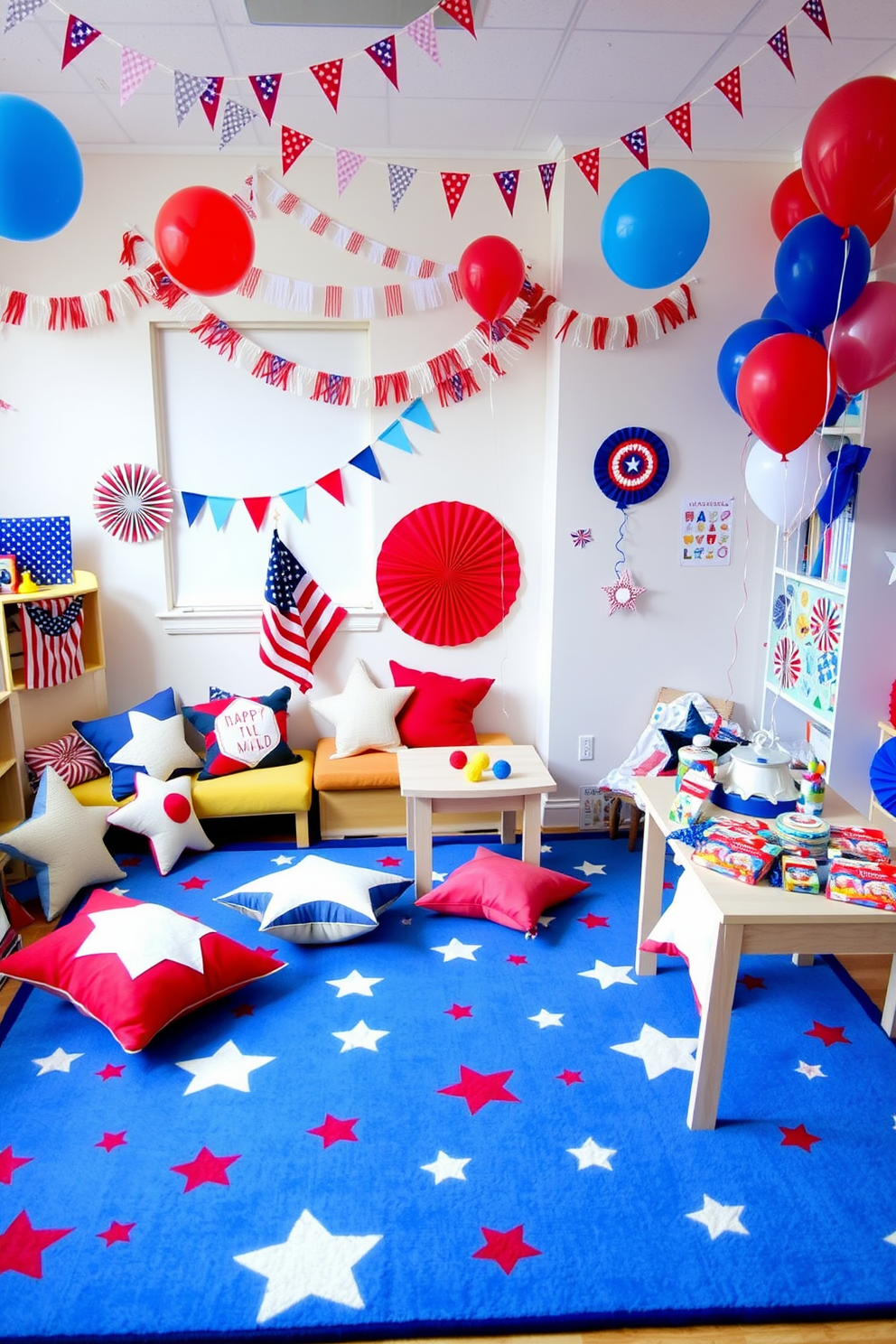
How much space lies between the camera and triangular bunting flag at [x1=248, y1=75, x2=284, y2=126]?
7.59ft

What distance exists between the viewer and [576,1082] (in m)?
2.33

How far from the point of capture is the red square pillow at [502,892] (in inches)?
119

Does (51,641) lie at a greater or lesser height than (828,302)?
lesser

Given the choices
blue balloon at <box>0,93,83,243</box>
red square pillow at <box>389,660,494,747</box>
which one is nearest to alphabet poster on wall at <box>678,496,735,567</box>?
red square pillow at <box>389,660,494,747</box>

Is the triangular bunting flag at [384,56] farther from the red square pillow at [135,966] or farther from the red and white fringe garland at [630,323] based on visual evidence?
the red square pillow at [135,966]

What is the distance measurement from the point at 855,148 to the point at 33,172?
2.00m

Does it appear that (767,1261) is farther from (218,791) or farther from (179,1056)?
(218,791)

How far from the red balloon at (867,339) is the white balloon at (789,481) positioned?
9.7 inches

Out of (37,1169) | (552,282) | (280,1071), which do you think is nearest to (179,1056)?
(280,1071)

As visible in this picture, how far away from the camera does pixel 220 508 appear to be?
12.8 feet

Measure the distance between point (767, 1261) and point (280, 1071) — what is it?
1.20 metres

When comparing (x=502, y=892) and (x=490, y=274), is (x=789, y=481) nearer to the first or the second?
(x=490, y=274)

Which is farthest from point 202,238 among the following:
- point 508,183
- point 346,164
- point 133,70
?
point 508,183

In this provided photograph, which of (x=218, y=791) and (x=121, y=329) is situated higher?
(x=121, y=329)
